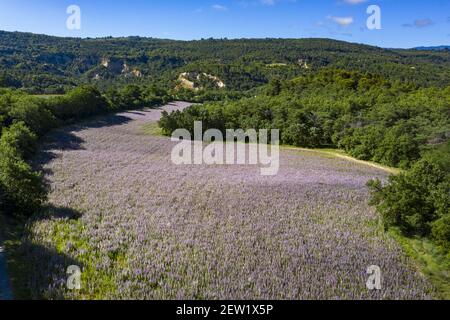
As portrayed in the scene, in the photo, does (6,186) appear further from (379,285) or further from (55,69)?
(55,69)

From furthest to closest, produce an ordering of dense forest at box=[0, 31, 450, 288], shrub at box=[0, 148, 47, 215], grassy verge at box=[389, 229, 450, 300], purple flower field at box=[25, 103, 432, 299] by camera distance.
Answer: dense forest at box=[0, 31, 450, 288]
shrub at box=[0, 148, 47, 215]
grassy verge at box=[389, 229, 450, 300]
purple flower field at box=[25, 103, 432, 299]

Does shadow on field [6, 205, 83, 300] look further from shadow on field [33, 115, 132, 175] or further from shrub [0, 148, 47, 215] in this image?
shadow on field [33, 115, 132, 175]

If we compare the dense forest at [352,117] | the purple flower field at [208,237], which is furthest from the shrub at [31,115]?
the dense forest at [352,117]

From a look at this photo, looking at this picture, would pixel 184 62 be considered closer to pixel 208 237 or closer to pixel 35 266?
pixel 208 237

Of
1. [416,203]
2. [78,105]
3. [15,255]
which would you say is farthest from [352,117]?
[15,255]

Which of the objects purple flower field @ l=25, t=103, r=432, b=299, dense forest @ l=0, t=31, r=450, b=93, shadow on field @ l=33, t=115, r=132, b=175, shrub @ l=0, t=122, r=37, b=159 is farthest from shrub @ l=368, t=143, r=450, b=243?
dense forest @ l=0, t=31, r=450, b=93

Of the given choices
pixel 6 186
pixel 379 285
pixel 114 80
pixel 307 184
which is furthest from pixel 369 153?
pixel 114 80
